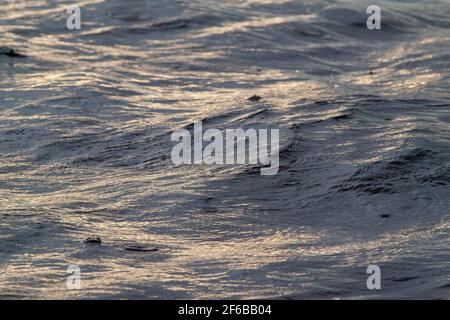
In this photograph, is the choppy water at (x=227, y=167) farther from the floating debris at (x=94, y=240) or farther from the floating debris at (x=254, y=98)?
the floating debris at (x=254, y=98)

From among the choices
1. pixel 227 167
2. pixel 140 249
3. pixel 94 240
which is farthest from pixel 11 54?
pixel 140 249

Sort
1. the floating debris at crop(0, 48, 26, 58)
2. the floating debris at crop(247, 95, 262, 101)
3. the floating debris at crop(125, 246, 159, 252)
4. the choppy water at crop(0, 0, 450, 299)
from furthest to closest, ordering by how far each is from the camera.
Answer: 1. the floating debris at crop(0, 48, 26, 58)
2. the floating debris at crop(247, 95, 262, 101)
3. the floating debris at crop(125, 246, 159, 252)
4. the choppy water at crop(0, 0, 450, 299)

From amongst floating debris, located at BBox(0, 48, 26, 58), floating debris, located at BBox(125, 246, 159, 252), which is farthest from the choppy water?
floating debris, located at BBox(0, 48, 26, 58)

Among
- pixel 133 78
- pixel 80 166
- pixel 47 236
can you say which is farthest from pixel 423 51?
pixel 47 236

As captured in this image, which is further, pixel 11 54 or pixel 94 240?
pixel 11 54

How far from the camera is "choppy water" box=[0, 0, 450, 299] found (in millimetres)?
5516

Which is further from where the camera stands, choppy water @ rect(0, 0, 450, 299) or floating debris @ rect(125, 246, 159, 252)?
floating debris @ rect(125, 246, 159, 252)

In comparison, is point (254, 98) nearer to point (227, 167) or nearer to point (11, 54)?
point (227, 167)

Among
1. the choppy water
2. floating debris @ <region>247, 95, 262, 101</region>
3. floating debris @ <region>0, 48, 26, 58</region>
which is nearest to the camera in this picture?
the choppy water

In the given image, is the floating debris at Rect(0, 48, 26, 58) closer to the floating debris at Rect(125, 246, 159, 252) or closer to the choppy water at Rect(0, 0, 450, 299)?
the choppy water at Rect(0, 0, 450, 299)

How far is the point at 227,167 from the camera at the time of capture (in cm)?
761

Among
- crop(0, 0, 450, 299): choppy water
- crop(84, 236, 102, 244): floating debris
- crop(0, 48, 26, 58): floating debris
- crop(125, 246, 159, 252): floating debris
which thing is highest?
crop(0, 48, 26, 58): floating debris

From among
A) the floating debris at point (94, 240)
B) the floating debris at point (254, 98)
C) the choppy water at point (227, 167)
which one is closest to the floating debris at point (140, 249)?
the choppy water at point (227, 167)

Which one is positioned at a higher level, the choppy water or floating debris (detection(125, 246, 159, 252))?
the choppy water
